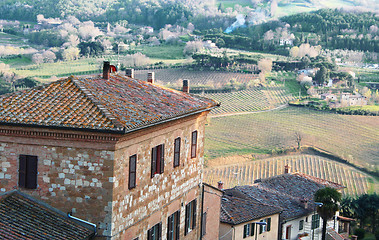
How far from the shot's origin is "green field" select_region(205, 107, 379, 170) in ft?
276

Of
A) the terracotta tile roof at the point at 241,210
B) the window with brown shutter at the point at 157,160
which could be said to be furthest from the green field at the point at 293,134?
the window with brown shutter at the point at 157,160

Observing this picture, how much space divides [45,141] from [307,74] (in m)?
111

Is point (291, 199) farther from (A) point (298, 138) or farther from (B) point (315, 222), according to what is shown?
(A) point (298, 138)

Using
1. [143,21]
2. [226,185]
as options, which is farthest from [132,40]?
[226,185]

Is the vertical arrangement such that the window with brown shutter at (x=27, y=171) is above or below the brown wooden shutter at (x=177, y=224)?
above

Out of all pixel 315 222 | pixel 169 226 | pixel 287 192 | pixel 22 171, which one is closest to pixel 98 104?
pixel 22 171

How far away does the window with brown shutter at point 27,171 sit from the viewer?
14.3m

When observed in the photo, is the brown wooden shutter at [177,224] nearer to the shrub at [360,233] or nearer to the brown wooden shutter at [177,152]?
the brown wooden shutter at [177,152]

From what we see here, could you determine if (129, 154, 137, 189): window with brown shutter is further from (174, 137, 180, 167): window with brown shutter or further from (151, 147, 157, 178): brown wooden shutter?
(174, 137, 180, 167): window with brown shutter

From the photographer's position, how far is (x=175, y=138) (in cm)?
1789

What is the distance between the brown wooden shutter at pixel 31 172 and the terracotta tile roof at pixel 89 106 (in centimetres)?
96

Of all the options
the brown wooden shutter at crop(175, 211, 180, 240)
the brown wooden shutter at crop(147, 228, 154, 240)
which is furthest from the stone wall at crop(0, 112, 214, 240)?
the brown wooden shutter at crop(175, 211, 180, 240)

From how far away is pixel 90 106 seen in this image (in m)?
14.4

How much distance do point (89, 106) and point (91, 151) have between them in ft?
3.79
